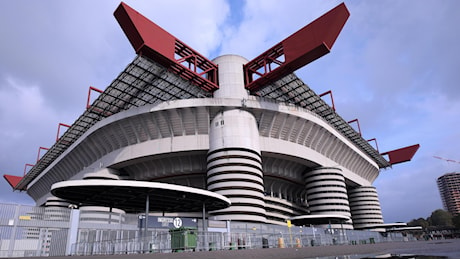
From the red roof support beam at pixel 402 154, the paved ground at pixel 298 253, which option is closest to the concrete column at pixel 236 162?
the paved ground at pixel 298 253

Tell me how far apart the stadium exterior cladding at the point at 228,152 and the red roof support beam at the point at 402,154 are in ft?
112

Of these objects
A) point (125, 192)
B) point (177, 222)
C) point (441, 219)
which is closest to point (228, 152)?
point (177, 222)

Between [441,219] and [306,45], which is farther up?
[306,45]

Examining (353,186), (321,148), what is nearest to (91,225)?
(321,148)

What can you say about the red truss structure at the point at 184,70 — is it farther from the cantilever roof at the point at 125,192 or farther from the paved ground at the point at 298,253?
the paved ground at the point at 298,253

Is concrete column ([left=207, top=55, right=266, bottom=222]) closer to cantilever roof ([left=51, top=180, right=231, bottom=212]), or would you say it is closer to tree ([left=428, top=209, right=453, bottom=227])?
cantilever roof ([left=51, top=180, right=231, bottom=212])

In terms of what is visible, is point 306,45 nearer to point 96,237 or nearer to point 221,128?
point 221,128

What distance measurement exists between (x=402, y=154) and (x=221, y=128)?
66741 millimetres

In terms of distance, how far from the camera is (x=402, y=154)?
89.2 meters

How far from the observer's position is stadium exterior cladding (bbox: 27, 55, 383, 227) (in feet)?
148

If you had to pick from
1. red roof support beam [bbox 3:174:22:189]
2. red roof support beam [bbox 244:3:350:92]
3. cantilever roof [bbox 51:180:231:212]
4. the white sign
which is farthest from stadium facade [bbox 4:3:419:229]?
red roof support beam [bbox 3:174:22:189]

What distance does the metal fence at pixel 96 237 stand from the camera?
1984cm

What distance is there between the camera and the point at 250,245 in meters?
23.8

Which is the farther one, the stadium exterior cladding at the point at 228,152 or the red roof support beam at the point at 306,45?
the stadium exterior cladding at the point at 228,152
